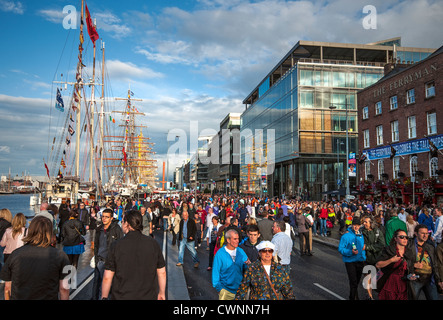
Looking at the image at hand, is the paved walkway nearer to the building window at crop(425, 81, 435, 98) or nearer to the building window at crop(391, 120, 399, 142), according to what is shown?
the building window at crop(425, 81, 435, 98)

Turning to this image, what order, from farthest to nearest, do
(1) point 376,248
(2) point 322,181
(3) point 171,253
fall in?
(2) point 322,181, (3) point 171,253, (1) point 376,248

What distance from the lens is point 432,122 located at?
26094mm

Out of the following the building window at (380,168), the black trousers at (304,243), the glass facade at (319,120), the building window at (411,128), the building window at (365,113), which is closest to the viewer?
the black trousers at (304,243)

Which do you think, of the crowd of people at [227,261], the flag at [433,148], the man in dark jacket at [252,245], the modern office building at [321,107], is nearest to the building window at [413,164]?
the flag at [433,148]

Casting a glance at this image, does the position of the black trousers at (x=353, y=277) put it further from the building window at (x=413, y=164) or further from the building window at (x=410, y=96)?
the building window at (x=410, y=96)

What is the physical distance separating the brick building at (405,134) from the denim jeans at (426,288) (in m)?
18.4

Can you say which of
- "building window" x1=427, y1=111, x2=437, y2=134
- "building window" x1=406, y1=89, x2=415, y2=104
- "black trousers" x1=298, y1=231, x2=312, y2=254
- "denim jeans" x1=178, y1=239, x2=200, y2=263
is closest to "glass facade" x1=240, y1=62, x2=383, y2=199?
"building window" x1=406, y1=89, x2=415, y2=104

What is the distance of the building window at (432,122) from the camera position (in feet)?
84.6

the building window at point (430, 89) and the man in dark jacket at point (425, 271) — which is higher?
the building window at point (430, 89)

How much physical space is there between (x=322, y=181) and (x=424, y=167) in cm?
1999

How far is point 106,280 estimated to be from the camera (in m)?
4.03

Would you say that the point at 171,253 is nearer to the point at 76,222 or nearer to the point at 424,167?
the point at 76,222

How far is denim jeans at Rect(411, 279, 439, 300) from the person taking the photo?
17.4 feet
